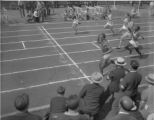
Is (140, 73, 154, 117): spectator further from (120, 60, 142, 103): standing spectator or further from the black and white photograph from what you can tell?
(120, 60, 142, 103): standing spectator

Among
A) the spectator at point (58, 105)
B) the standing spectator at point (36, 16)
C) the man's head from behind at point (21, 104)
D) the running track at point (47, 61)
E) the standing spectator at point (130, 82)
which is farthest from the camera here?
the standing spectator at point (36, 16)

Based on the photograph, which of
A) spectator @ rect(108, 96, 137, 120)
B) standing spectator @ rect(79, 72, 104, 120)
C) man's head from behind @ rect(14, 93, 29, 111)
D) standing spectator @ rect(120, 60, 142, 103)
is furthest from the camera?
standing spectator @ rect(120, 60, 142, 103)

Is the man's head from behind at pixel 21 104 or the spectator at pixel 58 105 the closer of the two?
the man's head from behind at pixel 21 104

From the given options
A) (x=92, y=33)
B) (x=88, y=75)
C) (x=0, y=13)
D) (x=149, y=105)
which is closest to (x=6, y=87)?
(x=88, y=75)

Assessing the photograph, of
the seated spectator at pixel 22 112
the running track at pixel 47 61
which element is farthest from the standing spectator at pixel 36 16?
the seated spectator at pixel 22 112

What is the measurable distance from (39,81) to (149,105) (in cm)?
522

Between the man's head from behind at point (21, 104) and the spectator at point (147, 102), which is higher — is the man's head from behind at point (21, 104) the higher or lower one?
the higher one

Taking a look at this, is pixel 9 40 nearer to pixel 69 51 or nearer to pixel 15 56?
pixel 15 56

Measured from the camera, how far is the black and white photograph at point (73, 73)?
16.6 ft

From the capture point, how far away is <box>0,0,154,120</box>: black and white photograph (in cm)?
506

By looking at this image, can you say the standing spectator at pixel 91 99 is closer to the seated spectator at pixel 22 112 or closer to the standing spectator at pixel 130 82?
the standing spectator at pixel 130 82

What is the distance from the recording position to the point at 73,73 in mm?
10055

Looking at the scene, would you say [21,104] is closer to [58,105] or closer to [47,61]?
[58,105]

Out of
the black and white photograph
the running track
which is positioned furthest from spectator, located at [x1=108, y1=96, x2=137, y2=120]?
the running track
